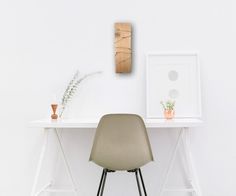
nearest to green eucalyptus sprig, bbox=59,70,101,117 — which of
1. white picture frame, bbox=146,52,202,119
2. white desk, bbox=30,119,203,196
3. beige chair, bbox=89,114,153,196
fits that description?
white desk, bbox=30,119,203,196

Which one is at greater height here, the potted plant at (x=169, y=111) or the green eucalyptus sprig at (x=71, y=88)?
the green eucalyptus sprig at (x=71, y=88)

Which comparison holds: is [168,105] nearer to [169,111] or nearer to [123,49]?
[169,111]

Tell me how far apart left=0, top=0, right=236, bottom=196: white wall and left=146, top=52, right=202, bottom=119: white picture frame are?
90 millimetres

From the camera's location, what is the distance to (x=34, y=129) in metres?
2.83

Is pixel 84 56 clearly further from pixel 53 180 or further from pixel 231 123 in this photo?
pixel 231 123

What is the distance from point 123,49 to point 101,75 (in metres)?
0.31

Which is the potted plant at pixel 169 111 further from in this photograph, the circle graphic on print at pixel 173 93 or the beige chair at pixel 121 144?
the beige chair at pixel 121 144

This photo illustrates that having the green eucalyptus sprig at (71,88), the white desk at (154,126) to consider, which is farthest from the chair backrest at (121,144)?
the green eucalyptus sprig at (71,88)

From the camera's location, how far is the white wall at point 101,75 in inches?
109

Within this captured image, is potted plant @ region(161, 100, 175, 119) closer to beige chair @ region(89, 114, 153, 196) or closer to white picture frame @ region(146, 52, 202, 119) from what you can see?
white picture frame @ region(146, 52, 202, 119)

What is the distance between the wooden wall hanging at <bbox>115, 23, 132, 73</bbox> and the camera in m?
2.73

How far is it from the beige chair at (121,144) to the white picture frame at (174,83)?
46 cm

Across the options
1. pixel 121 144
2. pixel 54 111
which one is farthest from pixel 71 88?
pixel 121 144

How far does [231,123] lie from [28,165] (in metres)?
1.87
